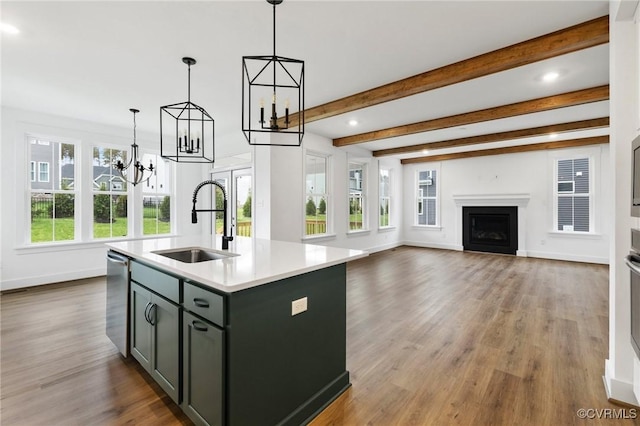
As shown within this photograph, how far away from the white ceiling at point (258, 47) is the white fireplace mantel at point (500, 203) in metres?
3.26

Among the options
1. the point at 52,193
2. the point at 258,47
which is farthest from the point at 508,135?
the point at 52,193

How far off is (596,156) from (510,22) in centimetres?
593

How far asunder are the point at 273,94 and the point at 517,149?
7.35 m

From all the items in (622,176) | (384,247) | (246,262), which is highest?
(622,176)

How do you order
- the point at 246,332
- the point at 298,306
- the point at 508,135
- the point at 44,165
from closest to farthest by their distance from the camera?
the point at 246,332
the point at 298,306
the point at 44,165
the point at 508,135

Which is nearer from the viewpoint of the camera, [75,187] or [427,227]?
[75,187]

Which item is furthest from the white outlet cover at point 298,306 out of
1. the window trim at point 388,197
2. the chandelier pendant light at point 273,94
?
the window trim at point 388,197

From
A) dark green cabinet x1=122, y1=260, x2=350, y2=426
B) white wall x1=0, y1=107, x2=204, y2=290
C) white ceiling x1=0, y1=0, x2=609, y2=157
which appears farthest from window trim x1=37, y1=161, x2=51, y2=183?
dark green cabinet x1=122, y1=260, x2=350, y2=426

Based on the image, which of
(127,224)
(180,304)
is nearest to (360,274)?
(180,304)

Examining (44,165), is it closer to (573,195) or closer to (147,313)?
(147,313)

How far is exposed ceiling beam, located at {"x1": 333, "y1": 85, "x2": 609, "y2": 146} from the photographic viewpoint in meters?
3.80

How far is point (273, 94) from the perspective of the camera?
192cm

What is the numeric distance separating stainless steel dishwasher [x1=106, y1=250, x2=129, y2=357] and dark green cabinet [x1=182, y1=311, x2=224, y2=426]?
100 cm

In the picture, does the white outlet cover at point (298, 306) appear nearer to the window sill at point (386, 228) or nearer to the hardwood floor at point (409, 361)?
the hardwood floor at point (409, 361)
